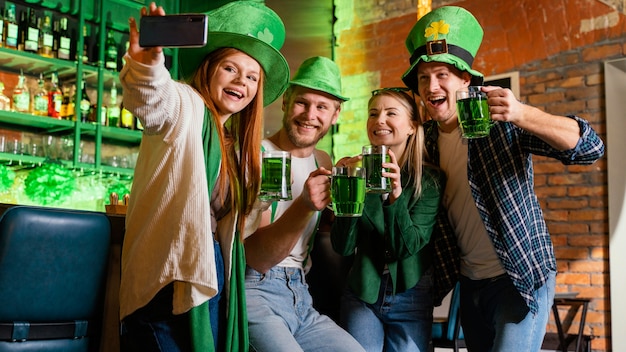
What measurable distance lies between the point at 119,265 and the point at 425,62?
1.07 meters

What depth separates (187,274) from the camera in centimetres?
130

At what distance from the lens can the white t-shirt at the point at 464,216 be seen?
6.28 feet

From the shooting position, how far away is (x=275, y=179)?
155cm

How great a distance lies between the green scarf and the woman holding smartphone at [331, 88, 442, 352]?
1.56 feet

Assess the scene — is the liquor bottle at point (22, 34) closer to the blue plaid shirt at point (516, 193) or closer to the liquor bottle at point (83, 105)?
the liquor bottle at point (83, 105)

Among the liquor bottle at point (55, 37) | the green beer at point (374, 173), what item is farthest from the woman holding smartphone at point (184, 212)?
the liquor bottle at point (55, 37)

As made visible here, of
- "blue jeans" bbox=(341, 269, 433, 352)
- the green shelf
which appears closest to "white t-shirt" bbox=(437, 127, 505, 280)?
"blue jeans" bbox=(341, 269, 433, 352)

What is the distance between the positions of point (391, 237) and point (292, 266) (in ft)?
0.93

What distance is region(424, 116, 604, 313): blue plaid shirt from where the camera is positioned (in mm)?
1808

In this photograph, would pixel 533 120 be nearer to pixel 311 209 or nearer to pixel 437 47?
pixel 437 47

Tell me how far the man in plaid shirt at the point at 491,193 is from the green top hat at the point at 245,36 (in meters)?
0.53

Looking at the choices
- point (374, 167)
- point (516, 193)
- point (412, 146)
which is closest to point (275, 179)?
point (374, 167)

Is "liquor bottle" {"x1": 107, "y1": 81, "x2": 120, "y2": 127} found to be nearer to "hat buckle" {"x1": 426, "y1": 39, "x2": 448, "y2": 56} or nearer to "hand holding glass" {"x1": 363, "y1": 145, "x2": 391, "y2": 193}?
"hat buckle" {"x1": 426, "y1": 39, "x2": 448, "y2": 56}

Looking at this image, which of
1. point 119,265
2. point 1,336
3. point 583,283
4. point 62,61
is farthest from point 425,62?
point 583,283
